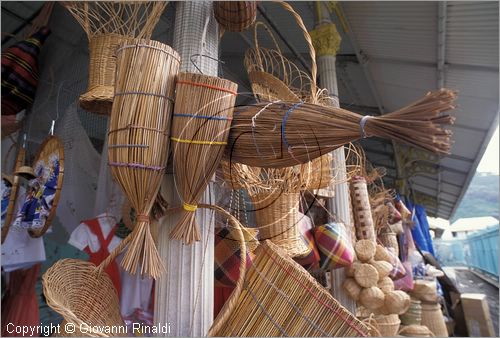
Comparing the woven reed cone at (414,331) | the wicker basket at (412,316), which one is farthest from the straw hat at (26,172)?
the wicker basket at (412,316)

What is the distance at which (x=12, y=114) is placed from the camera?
1527 mm

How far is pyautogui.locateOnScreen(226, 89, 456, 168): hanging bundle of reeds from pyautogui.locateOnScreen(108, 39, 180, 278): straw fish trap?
6.2 inches

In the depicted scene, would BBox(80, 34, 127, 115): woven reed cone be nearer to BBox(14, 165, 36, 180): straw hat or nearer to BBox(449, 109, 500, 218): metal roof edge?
BBox(14, 165, 36, 180): straw hat

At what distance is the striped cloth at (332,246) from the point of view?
1339 millimetres

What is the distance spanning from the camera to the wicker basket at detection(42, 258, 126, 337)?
2.15 ft

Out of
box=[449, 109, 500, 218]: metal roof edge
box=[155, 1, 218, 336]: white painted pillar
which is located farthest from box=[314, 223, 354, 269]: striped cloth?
box=[449, 109, 500, 218]: metal roof edge

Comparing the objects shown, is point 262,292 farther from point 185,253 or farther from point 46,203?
point 46,203

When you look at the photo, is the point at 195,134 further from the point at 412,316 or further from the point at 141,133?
the point at 412,316

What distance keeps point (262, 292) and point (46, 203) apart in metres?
0.92

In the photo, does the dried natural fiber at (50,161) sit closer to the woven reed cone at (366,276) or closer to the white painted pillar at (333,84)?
the white painted pillar at (333,84)

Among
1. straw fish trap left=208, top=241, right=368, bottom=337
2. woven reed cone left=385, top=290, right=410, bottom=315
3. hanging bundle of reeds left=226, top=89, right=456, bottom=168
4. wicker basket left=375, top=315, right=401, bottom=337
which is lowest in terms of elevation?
wicker basket left=375, top=315, right=401, bottom=337

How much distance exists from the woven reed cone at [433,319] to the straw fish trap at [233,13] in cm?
307

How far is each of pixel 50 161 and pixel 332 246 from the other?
1.18 m

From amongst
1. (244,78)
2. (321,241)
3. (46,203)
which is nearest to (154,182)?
(46,203)
